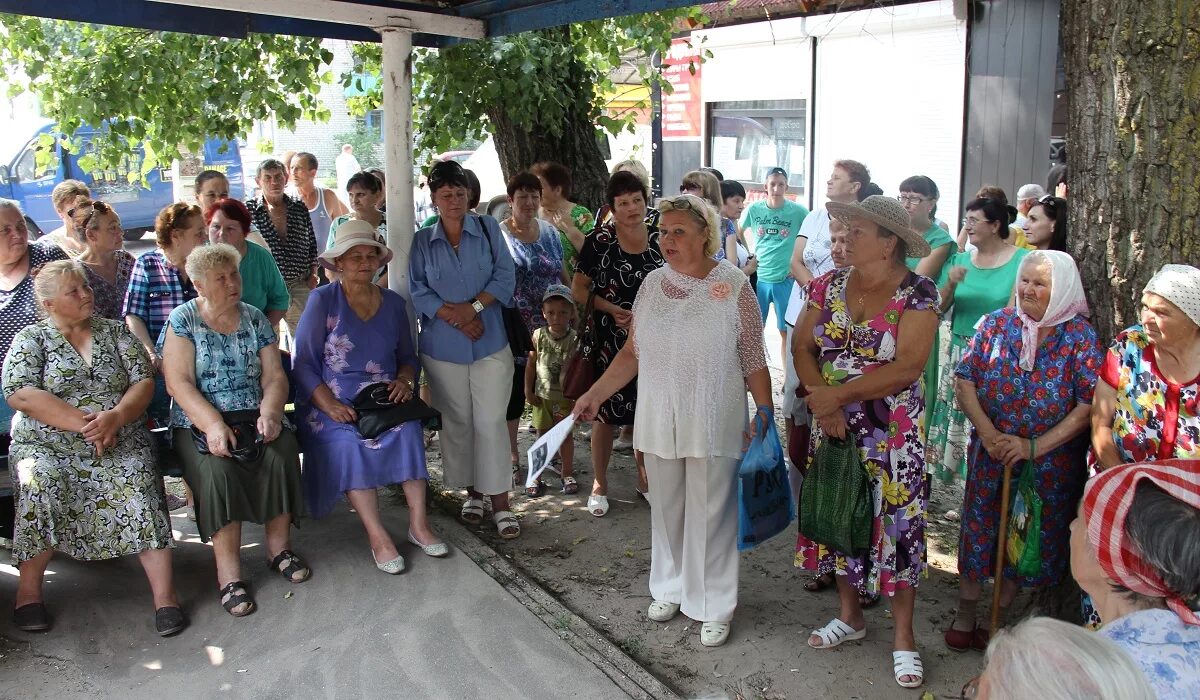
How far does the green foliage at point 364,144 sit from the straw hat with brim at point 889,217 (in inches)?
930

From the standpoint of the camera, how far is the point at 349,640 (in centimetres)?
390

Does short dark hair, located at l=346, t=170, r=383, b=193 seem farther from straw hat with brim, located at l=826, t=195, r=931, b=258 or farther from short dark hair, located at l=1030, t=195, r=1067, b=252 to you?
short dark hair, located at l=1030, t=195, r=1067, b=252

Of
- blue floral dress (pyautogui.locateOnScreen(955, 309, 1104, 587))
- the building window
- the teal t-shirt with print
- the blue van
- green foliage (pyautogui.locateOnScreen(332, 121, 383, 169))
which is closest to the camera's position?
blue floral dress (pyautogui.locateOnScreen(955, 309, 1104, 587))

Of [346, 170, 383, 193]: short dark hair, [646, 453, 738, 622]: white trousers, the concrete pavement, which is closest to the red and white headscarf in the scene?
[646, 453, 738, 622]: white trousers

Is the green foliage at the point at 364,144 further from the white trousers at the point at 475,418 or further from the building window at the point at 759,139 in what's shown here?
the white trousers at the point at 475,418

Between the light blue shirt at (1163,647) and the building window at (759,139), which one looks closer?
the light blue shirt at (1163,647)

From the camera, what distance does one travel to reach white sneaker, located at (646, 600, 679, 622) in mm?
4020

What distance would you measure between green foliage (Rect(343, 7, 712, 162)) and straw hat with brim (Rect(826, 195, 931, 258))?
12.3 feet

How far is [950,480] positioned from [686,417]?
6.76 ft

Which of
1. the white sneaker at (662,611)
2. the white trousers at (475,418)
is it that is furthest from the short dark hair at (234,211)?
the white sneaker at (662,611)

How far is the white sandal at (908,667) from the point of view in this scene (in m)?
3.46

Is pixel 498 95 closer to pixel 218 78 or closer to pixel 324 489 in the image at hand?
pixel 218 78

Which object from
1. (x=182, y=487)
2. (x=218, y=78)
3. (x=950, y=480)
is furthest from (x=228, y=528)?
(x=218, y=78)

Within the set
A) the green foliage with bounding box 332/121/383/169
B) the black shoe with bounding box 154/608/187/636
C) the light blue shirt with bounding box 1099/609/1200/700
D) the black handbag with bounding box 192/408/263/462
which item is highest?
the green foliage with bounding box 332/121/383/169
